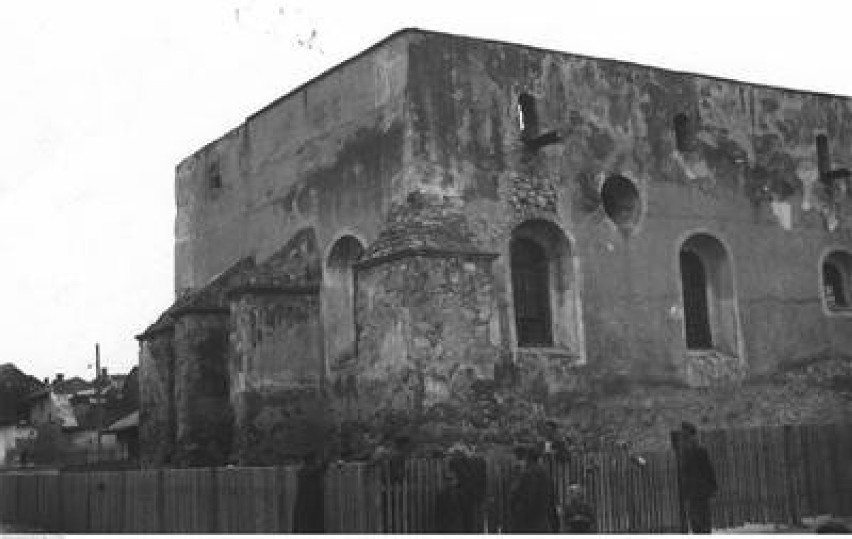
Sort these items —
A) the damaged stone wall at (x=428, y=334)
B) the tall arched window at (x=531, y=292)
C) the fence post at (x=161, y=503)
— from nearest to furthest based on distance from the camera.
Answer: the fence post at (x=161, y=503), the damaged stone wall at (x=428, y=334), the tall arched window at (x=531, y=292)

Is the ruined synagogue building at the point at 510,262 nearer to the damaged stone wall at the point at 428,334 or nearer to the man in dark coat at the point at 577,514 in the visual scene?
the damaged stone wall at the point at 428,334

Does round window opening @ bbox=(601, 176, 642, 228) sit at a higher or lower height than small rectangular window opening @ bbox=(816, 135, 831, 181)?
lower

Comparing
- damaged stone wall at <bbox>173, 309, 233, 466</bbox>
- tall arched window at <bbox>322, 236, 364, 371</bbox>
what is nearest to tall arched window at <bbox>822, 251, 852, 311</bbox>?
tall arched window at <bbox>322, 236, 364, 371</bbox>

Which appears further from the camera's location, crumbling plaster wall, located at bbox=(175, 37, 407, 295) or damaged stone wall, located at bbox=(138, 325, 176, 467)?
damaged stone wall, located at bbox=(138, 325, 176, 467)

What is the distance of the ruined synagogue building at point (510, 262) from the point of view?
54.4ft

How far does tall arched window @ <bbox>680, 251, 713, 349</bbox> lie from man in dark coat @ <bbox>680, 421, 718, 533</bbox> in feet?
22.5

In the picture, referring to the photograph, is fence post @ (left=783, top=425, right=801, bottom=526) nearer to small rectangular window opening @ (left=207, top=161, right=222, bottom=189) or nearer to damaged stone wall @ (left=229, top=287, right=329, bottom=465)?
damaged stone wall @ (left=229, top=287, right=329, bottom=465)

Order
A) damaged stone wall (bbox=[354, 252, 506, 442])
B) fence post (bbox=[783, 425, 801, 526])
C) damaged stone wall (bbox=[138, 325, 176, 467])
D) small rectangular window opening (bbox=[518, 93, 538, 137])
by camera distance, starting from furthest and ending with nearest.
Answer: damaged stone wall (bbox=[138, 325, 176, 467]) < small rectangular window opening (bbox=[518, 93, 538, 137]) < damaged stone wall (bbox=[354, 252, 506, 442]) < fence post (bbox=[783, 425, 801, 526])

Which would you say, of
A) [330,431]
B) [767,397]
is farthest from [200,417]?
[767,397]

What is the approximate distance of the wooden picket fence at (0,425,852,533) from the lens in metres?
12.7

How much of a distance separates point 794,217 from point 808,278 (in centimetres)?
121

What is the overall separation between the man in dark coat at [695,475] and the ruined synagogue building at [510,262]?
2.92 metres

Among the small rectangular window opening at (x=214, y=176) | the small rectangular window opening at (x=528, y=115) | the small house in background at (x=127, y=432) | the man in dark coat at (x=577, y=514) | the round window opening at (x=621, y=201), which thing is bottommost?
the man in dark coat at (x=577, y=514)

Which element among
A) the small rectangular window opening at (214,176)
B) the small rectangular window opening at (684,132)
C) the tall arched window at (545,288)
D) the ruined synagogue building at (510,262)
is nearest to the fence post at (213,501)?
the ruined synagogue building at (510,262)
